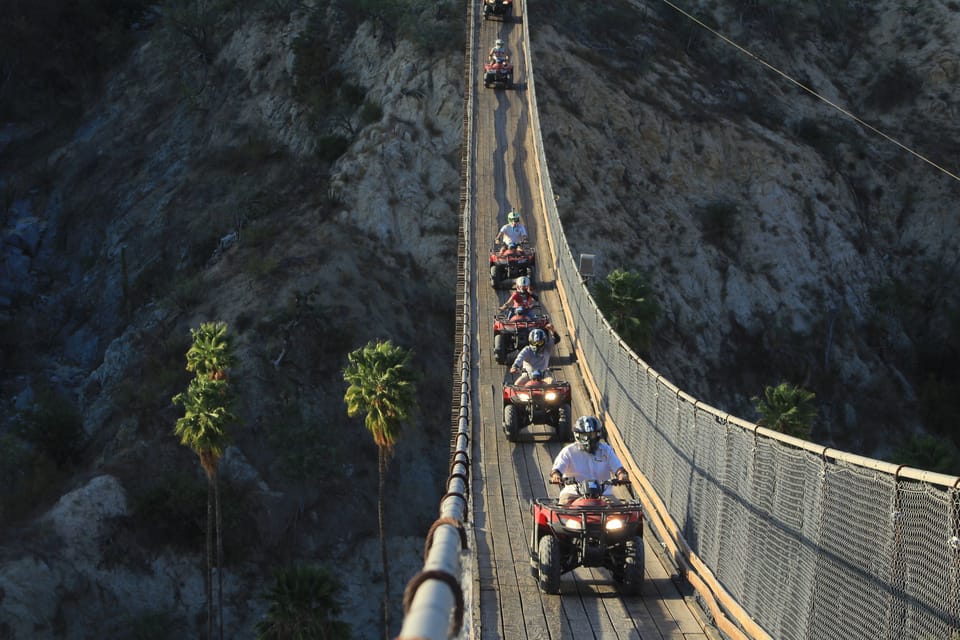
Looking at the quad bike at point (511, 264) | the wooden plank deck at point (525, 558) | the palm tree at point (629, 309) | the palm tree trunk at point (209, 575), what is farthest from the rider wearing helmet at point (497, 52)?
the palm tree trunk at point (209, 575)

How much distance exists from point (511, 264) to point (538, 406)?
14.8m

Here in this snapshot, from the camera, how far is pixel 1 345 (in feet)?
212

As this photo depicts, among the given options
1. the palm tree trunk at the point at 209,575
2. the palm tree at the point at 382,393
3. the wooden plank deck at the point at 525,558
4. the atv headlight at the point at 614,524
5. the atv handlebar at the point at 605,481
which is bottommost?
the palm tree trunk at the point at 209,575

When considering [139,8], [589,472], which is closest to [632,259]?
[589,472]

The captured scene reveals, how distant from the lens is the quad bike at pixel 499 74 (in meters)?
58.6

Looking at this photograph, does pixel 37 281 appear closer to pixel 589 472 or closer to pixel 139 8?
pixel 139 8

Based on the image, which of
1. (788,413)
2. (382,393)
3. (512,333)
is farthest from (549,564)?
(788,413)

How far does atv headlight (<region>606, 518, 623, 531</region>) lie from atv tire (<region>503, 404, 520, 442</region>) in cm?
776

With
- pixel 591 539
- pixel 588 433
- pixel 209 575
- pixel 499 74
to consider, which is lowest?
pixel 209 575

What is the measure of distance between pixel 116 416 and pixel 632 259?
30.7 m

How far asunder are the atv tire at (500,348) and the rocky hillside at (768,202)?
29363 mm

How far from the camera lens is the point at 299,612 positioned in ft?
112

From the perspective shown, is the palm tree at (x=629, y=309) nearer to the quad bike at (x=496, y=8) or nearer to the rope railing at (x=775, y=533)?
the quad bike at (x=496, y=8)

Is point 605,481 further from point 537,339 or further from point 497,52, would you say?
point 497,52
